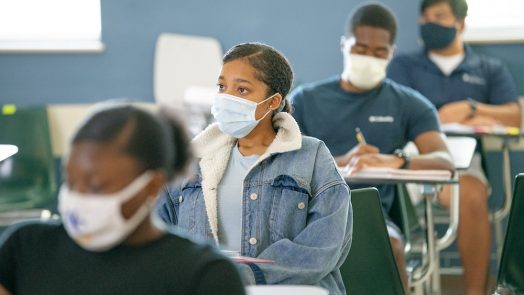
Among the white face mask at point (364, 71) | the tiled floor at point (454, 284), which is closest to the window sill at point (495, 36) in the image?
the tiled floor at point (454, 284)

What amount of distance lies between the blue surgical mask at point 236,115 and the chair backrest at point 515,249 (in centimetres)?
79

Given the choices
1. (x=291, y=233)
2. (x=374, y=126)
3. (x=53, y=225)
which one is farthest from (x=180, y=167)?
(x=374, y=126)

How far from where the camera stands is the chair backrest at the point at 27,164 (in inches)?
199

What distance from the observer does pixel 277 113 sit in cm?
255

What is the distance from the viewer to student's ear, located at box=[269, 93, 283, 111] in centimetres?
257

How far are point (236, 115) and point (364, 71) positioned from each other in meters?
1.39

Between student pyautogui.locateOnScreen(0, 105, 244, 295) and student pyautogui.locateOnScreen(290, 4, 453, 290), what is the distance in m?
2.22

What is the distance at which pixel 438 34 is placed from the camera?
16.0 feet

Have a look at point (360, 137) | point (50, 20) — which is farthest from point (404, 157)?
point (50, 20)

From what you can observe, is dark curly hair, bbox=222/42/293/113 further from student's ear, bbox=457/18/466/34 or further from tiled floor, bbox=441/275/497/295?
tiled floor, bbox=441/275/497/295

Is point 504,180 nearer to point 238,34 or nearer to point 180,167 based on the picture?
point 238,34

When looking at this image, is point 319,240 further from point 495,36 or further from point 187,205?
point 495,36

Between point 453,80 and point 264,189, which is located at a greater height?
point 264,189

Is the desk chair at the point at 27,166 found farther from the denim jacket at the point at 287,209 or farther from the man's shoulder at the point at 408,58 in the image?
the denim jacket at the point at 287,209
